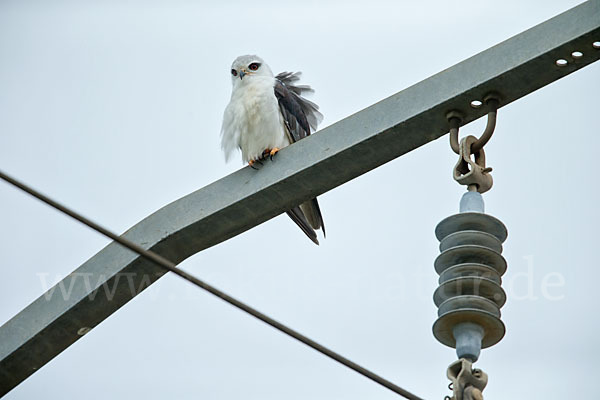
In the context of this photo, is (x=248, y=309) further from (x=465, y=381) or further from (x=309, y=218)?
(x=309, y=218)

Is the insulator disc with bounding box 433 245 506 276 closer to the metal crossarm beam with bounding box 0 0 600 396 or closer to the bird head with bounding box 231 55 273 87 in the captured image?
the metal crossarm beam with bounding box 0 0 600 396

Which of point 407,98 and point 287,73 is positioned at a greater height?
point 287,73

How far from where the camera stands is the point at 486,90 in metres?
4.05

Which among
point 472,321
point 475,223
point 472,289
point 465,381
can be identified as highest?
point 475,223

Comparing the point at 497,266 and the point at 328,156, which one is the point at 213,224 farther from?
the point at 497,266

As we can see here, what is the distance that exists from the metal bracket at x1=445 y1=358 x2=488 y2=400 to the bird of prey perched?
3.96 metres

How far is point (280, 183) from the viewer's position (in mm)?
4168

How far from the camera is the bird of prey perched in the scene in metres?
7.77

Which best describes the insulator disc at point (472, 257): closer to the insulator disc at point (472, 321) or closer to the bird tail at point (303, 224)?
the insulator disc at point (472, 321)

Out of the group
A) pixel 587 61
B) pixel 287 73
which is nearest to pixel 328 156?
pixel 587 61

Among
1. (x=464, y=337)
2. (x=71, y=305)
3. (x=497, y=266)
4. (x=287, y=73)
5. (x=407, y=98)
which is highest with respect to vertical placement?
(x=287, y=73)

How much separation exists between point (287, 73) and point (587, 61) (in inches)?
188

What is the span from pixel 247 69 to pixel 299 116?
0.71 m

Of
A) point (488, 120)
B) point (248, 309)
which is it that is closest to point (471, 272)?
point (488, 120)
